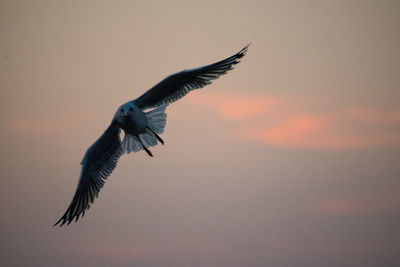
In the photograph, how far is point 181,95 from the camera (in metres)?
9.04

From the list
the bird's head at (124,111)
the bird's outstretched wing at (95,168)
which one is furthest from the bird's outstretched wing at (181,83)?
the bird's outstretched wing at (95,168)

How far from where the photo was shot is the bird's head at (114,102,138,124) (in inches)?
323

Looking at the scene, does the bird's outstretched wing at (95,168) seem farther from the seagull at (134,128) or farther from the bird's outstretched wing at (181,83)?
the bird's outstretched wing at (181,83)

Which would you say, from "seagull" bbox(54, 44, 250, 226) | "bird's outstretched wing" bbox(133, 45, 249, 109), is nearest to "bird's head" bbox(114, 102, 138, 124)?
"seagull" bbox(54, 44, 250, 226)

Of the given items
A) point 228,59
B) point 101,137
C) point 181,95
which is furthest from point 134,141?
point 228,59

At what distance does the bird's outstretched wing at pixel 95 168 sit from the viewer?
30.3 ft

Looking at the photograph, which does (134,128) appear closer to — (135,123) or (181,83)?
(135,123)

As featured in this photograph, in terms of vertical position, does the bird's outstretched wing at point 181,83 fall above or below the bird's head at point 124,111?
above

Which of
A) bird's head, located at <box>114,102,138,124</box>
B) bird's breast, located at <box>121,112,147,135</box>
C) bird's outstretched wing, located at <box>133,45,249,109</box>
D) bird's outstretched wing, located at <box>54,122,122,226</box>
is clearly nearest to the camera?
bird's head, located at <box>114,102,138,124</box>

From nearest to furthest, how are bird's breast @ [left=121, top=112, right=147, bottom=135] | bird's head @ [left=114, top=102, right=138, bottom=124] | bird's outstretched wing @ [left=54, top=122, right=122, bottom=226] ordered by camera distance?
1. bird's head @ [left=114, top=102, right=138, bottom=124]
2. bird's breast @ [left=121, top=112, right=147, bottom=135]
3. bird's outstretched wing @ [left=54, top=122, right=122, bottom=226]

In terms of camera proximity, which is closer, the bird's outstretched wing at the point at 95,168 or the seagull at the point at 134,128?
the seagull at the point at 134,128

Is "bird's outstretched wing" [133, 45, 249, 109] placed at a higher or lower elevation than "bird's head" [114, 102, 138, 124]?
higher

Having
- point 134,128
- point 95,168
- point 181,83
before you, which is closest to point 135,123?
point 134,128

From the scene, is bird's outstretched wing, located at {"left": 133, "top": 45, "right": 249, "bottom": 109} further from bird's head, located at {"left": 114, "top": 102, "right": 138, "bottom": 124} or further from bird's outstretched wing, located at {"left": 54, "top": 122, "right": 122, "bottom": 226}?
bird's outstretched wing, located at {"left": 54, "top": 122, "right": 122, "bottom": 226}
